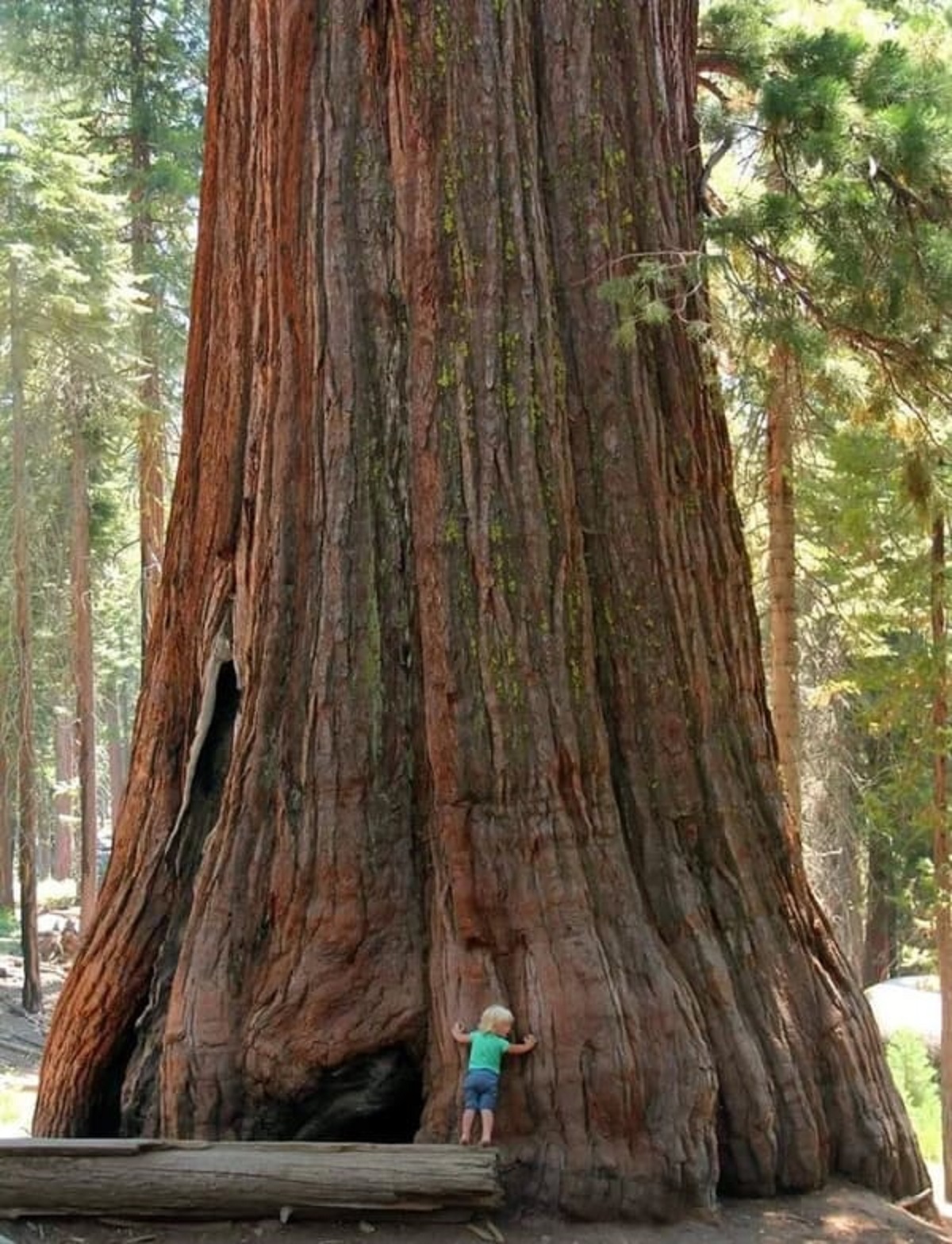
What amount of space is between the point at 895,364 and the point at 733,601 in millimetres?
1689

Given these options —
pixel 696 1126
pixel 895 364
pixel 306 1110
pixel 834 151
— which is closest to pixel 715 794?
pixel 696 1126

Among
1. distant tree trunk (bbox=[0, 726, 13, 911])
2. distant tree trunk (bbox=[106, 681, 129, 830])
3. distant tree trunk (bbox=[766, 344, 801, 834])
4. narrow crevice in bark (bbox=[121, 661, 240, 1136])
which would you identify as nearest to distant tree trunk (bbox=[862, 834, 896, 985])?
distant tree trunk (bbox=[766, 344, 801, 834])

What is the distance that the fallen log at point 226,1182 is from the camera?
4.90m

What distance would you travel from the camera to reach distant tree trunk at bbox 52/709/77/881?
128 feet

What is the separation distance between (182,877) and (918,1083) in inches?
564

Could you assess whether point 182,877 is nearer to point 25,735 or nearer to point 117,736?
point 25,735

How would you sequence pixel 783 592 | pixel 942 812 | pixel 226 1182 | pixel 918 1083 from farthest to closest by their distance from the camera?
pixel 918 1083, pixel 942 812, pixel 783 592, pixel 226 1182

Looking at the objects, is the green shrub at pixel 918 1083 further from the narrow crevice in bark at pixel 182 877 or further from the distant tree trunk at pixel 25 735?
the narrow crevice in bark at pixel 182 877

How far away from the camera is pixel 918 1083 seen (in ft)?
59.1

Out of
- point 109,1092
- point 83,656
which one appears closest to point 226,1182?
point 109,1092

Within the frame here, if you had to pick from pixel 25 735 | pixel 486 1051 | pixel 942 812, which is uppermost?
pixel 25 735

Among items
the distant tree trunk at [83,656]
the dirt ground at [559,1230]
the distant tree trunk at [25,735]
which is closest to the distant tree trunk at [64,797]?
the distant tree trunk at [83,656]

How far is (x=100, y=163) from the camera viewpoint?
19.8 metres

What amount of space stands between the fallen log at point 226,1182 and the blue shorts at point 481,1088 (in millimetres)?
237
